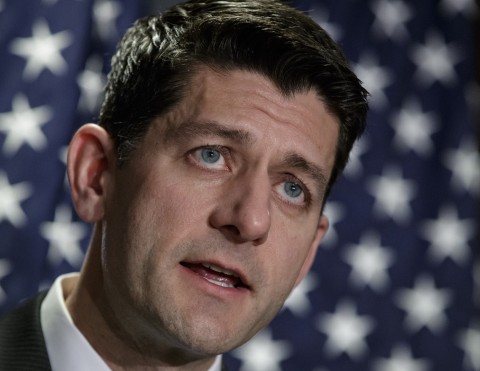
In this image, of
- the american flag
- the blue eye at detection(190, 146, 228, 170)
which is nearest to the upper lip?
the blue eye at detection(190, 146, 228, 170)

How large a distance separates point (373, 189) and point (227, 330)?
1588 millimetres

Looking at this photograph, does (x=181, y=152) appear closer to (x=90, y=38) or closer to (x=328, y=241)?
(x=90, y=38)

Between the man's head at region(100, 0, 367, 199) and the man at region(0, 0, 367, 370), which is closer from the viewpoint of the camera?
the man at region(0, 0, 367, 370)

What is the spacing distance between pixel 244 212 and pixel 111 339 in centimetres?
45

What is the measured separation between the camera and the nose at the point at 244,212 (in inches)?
62.9

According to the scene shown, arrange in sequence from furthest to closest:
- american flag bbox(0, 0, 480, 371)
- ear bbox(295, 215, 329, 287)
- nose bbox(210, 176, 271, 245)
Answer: american flag bbox(0, 0, 480, 371) < ear bbox(295, 215, 329, 287) < nose bbox(210, 176, 271, 245)

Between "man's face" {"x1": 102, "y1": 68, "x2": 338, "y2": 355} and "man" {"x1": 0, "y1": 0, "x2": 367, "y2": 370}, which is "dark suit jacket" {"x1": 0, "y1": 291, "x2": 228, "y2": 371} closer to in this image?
"man" {"x1": 0, "y1": 0, "x2": 367, "y2": 370}


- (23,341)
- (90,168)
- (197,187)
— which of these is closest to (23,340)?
(23,341)

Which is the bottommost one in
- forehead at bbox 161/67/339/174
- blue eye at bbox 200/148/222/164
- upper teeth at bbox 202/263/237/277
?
upper teeth at bbox 202/263/237/277

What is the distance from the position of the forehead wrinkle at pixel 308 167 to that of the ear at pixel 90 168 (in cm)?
41

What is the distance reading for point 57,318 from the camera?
1.80m

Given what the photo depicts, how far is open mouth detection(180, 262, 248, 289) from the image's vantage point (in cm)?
163

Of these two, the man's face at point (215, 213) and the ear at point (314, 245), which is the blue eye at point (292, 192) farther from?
the ear at point (314, 245)

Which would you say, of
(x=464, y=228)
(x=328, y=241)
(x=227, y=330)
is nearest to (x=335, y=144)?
(x=227, y=330)
